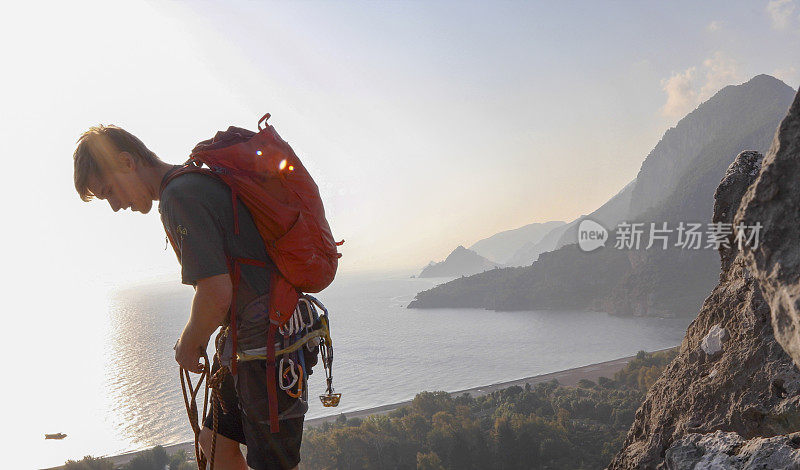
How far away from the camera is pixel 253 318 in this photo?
225cm

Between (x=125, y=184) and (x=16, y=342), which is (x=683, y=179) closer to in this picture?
(x=125, y=184)

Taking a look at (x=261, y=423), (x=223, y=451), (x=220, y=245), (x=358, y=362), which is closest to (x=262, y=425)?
(x=261, y=423)

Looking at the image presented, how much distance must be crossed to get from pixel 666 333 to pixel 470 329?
4031cm

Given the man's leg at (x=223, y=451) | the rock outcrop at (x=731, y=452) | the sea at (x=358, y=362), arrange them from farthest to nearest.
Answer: the sea at (x=358, y=362) < the man's leg at (x=223, y=451) < the rock outcrop at (x=731, y=452)

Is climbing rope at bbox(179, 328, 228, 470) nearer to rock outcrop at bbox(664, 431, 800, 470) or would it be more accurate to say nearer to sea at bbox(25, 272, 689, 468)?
rock outcrop at bbox(664, 431, 800, 470)

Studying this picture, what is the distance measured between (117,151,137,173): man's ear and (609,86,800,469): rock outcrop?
248 centimetres

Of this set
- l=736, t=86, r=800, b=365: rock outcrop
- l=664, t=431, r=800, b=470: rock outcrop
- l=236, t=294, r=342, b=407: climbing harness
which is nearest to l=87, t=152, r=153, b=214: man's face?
l=236, t=294, r=342, b=407: climbing harness

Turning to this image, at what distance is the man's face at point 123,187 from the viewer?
7.10 ft

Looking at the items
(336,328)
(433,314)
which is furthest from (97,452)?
(433,314)

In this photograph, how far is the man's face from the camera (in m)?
2.16

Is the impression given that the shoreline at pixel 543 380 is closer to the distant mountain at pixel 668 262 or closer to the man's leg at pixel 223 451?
the distant mountain at pixel 668 262

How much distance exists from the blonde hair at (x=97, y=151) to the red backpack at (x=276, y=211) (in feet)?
0.88

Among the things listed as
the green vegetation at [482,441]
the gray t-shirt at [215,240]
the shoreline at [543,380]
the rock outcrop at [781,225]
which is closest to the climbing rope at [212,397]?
the gray t-shirt at [215,240]

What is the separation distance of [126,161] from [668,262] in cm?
13465
